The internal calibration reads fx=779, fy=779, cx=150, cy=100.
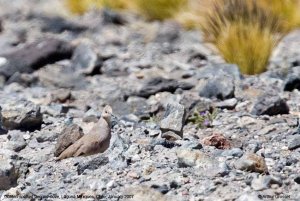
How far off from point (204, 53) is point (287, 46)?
0.87 metres

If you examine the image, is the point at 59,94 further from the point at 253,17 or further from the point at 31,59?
the point at 253,17

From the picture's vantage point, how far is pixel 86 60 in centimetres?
775

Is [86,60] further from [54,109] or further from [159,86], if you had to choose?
[54,109]

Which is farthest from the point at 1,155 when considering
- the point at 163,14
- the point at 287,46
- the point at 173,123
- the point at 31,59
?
the point at 163,14

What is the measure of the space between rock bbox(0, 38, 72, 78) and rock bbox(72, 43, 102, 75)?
0.15 meters

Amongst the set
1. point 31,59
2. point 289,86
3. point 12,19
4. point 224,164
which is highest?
point 224,164

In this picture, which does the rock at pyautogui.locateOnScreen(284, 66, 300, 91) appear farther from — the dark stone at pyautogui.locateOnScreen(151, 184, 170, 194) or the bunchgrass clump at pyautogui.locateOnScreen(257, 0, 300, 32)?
the dark stone at pyautogui.locateOnScreen(151, 184, 170, 194)

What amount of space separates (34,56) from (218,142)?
3603 mm

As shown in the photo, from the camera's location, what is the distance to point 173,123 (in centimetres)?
498

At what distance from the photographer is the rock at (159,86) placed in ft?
21.3

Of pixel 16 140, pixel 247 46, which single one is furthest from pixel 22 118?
pixel 247 46

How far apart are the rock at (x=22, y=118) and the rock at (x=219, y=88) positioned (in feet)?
4.78

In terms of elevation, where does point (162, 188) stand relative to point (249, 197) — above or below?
below

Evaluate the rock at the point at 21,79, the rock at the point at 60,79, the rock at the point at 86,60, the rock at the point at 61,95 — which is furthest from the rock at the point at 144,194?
the rock at the point at 86,60
